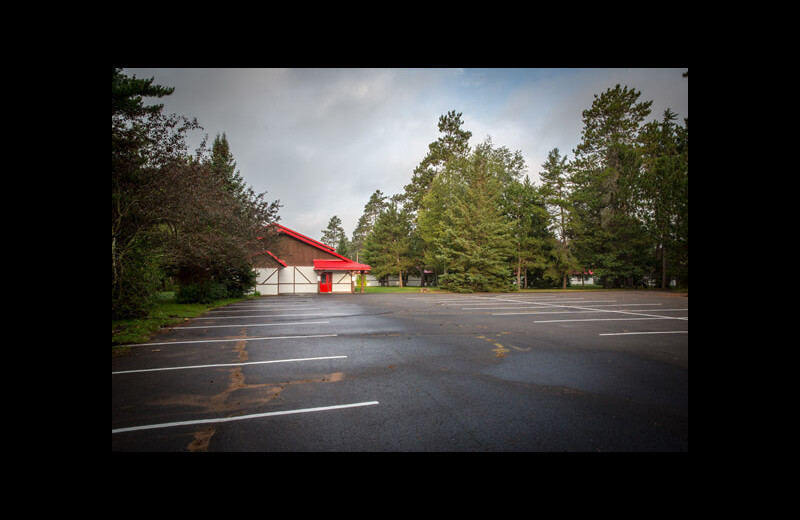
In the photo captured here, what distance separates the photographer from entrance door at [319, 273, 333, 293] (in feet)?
92.8

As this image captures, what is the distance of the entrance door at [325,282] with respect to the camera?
2830 centimetres

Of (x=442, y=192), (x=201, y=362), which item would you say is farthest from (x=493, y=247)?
(x=201, y=362)

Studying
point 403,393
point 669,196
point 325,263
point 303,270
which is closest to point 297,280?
Result: point 303,270

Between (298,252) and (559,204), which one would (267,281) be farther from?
(559,204)

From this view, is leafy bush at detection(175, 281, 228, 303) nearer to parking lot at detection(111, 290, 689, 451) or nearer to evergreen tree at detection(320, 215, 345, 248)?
parking lot at detection(111, 290, 689, 451)

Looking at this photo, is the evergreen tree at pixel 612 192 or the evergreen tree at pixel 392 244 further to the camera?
the evergreen tree at pixel 392 244

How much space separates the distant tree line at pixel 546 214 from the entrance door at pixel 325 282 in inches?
403

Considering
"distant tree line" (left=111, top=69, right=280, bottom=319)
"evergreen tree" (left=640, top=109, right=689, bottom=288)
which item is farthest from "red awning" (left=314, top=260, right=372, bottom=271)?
"evergreen tree" (left=640, top=109, right=689, bottom=288)

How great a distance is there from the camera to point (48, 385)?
4.13ft

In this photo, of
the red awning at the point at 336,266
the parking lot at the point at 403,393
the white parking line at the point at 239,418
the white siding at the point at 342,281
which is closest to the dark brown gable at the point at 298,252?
the red awning at the point at 336,266

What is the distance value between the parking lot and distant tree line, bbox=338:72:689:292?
22869mm

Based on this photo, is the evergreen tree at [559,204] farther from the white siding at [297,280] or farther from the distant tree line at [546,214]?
the white siding at [297,280]
